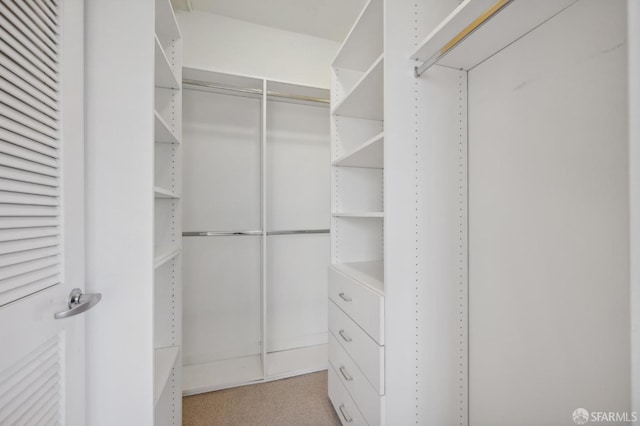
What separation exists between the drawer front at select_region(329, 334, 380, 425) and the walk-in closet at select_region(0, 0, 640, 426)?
0.05ft

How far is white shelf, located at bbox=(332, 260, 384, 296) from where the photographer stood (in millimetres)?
1141


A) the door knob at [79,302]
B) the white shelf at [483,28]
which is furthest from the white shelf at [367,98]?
the door knob at [79,302]

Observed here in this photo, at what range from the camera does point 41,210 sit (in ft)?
2.21

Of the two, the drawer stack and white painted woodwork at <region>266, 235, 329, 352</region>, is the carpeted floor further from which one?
white painted woodwork at <region>266, 235, 329, 352</region>

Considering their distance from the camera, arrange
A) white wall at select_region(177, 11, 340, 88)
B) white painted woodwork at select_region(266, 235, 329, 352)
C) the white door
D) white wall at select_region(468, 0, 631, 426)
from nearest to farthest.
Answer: the white door → white wall at select_region(468, 0, 631, 426) → white wall at select_region(177, 11, 340, 88) → white painted woodwork at select_region(266, 235, 329, 352)

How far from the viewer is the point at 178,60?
1.41 meters

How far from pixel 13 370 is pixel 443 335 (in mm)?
1361

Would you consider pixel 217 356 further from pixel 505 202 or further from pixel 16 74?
pixel 505 202

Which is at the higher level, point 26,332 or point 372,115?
point 372,115

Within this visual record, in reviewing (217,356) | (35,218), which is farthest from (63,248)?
(217,356)

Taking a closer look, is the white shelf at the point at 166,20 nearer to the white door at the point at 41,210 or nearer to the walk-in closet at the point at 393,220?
the walk-in closet at the point at 393,220

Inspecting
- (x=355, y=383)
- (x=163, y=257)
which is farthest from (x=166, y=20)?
(x=355, y=383)

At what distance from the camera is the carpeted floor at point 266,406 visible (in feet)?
5.03

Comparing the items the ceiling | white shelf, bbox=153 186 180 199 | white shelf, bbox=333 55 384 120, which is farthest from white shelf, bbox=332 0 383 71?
white shelf, bbox=153 186 180 199
